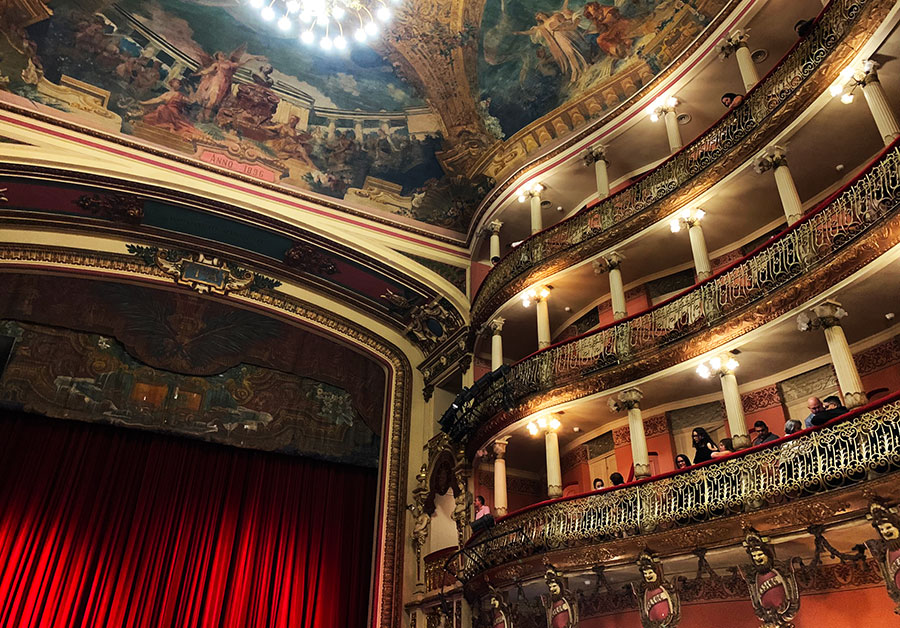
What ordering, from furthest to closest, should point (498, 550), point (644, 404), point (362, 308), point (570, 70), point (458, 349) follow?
point (362, 308) → point (458, 349) → point (570, 70) → point (644, 404) → point (498, 550)

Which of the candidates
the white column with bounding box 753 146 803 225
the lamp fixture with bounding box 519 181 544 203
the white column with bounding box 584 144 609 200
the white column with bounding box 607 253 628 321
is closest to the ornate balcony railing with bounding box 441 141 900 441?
the white column with bounding box 607 253 628 321

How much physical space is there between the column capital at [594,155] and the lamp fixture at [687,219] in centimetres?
284

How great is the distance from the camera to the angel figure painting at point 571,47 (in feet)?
43.9

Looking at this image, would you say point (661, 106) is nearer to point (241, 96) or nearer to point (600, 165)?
point (600, 165)

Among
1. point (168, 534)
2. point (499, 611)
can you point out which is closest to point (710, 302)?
point (499, 611)

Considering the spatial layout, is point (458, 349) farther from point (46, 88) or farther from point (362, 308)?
point (46, 88)

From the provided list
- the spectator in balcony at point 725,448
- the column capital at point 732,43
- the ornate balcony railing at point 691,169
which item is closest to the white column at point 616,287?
the ornate balcony railing at point 691,169

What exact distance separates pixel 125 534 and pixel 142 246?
6.38m

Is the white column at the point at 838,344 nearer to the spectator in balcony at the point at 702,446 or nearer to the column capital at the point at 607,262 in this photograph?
the spectator in balcony at the point at 702,446

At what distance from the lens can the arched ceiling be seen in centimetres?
1373

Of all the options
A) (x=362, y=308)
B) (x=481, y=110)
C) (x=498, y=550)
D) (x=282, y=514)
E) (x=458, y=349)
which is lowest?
(x=498, y=550)

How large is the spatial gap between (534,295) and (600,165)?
312 centimetres

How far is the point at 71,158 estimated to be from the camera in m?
13.9

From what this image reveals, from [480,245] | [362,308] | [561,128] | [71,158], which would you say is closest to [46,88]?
[71,158]
